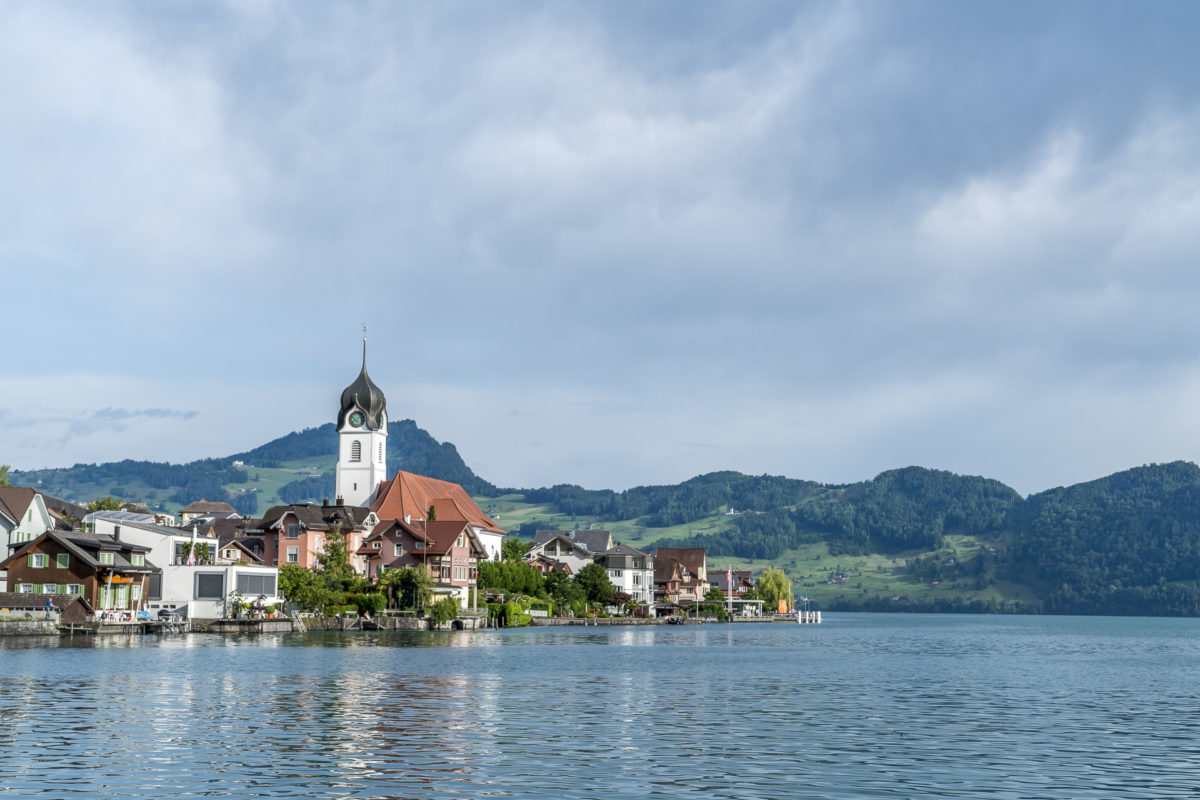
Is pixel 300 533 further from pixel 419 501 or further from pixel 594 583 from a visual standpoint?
pixel 594 583

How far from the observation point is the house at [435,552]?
136625 mm

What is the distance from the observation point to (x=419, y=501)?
176 meters

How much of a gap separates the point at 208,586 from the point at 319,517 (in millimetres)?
24687

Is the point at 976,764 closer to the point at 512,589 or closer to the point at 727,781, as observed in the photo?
the point at 727,781

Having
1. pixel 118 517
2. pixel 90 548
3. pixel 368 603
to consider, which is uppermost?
pixel 118 517

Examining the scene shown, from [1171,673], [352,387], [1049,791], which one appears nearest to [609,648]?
[1171,673]

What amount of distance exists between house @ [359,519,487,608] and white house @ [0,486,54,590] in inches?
1367

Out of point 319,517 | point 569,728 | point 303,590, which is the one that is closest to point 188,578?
point 303,590

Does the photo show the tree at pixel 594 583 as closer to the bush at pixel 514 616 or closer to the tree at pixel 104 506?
the bush at pixel 514 616

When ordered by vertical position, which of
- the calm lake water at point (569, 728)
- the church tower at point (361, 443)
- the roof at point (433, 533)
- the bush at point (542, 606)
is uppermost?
the church tower at point (361, 443)

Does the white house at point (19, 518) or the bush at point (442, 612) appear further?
the bush at point (442, 612)

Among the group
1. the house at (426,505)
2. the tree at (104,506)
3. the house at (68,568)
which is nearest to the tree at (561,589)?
the house at (426,505)

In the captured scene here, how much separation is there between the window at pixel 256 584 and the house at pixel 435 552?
17.5 m

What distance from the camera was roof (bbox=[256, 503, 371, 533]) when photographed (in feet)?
445
